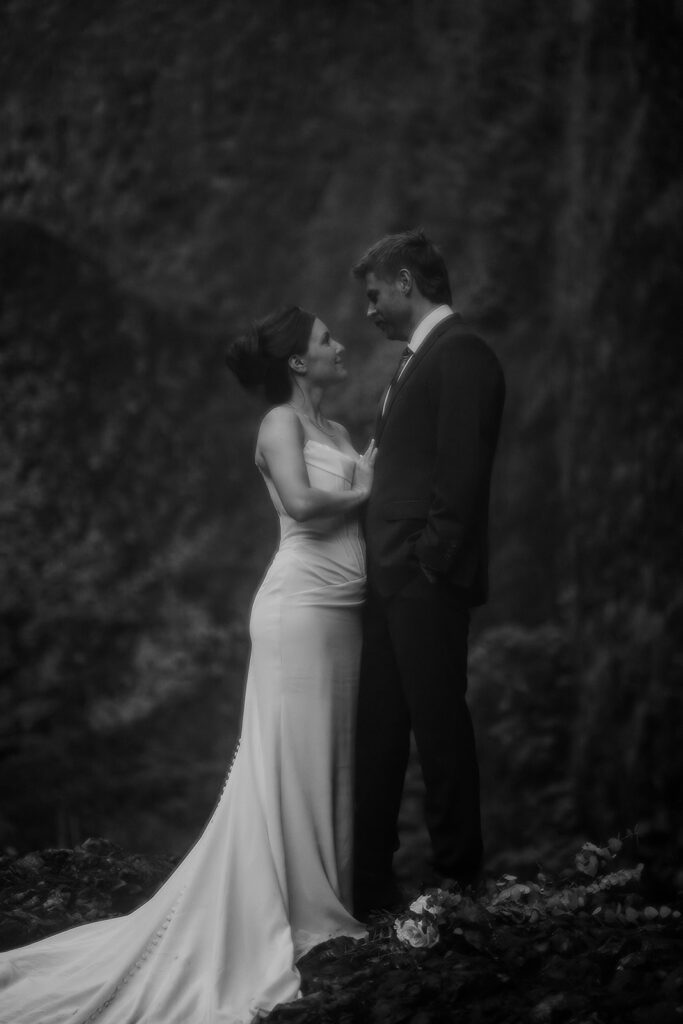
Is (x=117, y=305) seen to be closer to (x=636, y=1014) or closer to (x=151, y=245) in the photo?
(x=151, y=245)

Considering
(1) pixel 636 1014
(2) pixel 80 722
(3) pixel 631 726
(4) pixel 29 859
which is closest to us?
(1) pixel 636 1014

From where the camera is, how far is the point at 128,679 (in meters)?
7.68

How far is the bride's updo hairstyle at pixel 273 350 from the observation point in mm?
4066

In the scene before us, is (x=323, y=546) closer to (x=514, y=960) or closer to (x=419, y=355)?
(x=419, y=355)

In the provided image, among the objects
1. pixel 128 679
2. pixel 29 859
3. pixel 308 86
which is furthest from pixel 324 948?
pixel 308 86

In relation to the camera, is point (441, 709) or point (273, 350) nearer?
point (441, 709)

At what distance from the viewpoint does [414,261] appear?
3973 millimetres

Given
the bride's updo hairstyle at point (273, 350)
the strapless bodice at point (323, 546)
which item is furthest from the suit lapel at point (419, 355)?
the bride's updo hairstyle at point (273, 350)

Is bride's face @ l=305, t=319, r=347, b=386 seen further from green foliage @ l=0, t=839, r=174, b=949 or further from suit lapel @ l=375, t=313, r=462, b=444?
green foliage @ l=0, t=839, r=174, b=949

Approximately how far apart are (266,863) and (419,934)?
0.47m

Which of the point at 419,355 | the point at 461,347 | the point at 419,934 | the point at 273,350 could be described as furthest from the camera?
the point at 273,350

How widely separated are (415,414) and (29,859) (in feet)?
8.38

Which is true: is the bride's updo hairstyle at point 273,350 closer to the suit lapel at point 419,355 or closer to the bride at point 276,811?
the bride at point 276,811

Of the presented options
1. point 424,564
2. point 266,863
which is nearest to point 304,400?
point 424,564
